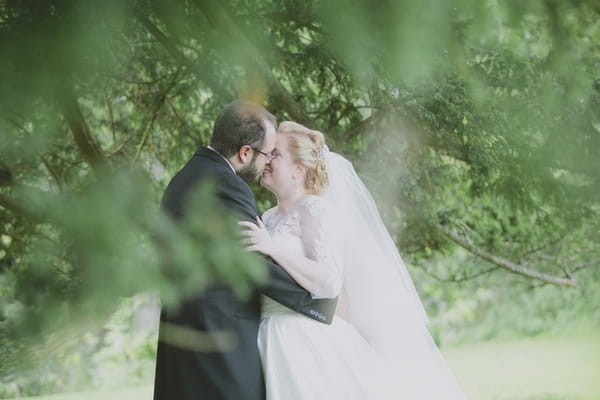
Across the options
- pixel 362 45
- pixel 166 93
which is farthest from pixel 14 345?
pixel 166 93

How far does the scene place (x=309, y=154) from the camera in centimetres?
322

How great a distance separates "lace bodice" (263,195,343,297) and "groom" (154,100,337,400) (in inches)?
3.9

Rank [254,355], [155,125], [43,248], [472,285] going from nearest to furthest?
[43,248], [254,355], [155,125], [472,285]

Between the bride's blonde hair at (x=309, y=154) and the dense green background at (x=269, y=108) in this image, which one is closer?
the dense green background at (x=269, y=108)

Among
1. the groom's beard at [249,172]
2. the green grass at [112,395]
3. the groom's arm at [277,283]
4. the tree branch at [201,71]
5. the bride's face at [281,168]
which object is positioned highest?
the tree branch at [201,71]

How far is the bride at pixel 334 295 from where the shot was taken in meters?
2.70

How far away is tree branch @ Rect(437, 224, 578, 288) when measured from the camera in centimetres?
554

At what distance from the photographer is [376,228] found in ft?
10.7

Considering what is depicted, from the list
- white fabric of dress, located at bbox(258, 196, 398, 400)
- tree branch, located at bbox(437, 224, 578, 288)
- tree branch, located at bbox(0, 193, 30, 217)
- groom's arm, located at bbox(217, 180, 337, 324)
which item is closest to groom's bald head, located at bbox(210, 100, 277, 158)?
groom's arm, located at bbox(217, 180, 337, 324)

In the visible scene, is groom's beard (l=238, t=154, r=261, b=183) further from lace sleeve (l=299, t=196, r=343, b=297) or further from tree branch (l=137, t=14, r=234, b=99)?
tree branch (l=137, t=14, r=234, b=99)

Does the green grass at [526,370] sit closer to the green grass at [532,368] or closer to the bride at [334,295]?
the green grass at [532,368]

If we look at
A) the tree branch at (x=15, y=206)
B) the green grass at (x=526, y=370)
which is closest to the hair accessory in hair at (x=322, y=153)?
the tree branch at (x=15, y=206)

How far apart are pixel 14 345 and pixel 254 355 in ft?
5.55

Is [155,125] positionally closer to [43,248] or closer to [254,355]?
[254,355]
